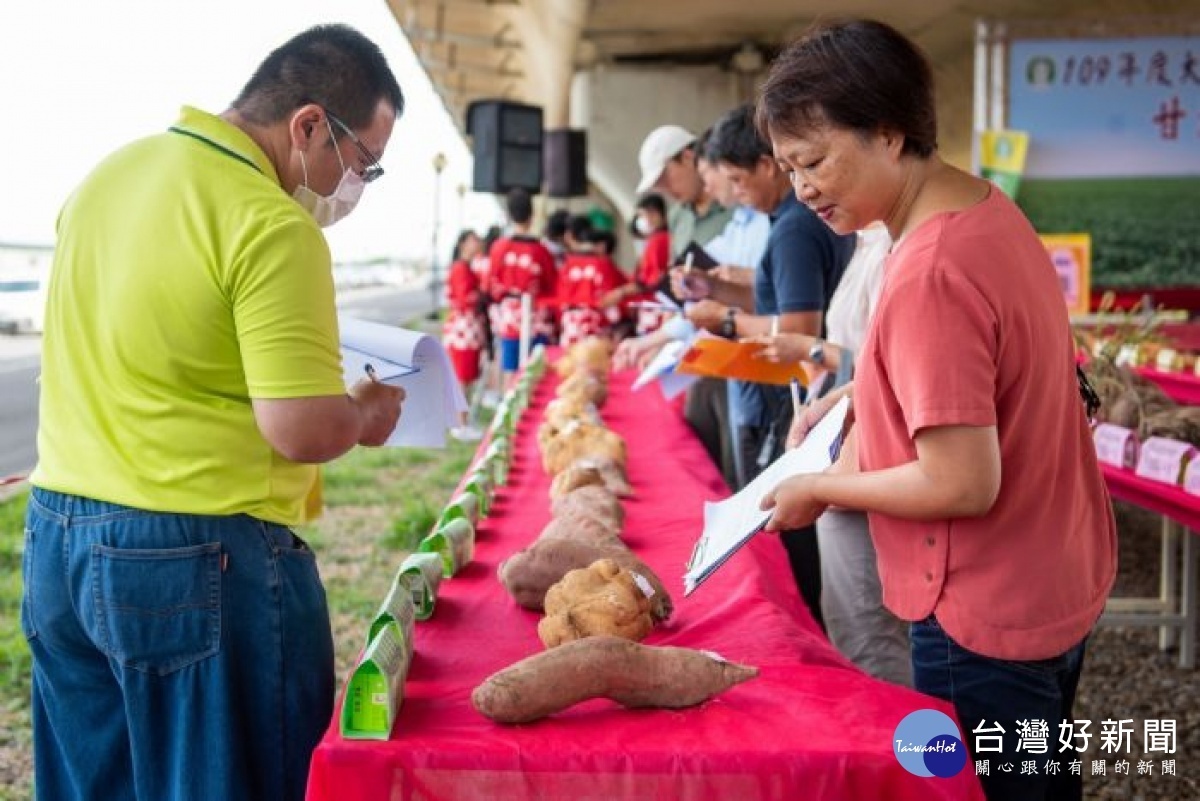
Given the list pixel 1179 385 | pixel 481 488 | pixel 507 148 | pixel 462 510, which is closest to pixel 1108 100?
pixel 1179 385

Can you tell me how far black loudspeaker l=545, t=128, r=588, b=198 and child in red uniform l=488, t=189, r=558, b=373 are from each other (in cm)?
321

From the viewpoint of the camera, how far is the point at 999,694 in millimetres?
1375

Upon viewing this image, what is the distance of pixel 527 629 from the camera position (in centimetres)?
177

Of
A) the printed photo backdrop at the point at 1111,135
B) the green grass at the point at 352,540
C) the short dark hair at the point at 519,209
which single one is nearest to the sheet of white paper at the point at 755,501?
the green grass at the point at 352,540

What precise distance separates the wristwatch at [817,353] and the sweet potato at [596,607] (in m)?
0.98

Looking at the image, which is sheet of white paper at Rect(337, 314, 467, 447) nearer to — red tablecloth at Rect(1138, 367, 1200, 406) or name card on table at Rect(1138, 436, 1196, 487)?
name card on table at Rect(1138, 436, 1196, 487)

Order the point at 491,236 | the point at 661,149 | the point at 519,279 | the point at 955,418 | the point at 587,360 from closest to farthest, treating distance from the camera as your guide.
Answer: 1. the point at 955,418
2. the point at 661,149
3. the point at 587,360
4. the point at 519,279
5. the point at 491,236

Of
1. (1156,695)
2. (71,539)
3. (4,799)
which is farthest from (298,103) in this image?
(1156,695)

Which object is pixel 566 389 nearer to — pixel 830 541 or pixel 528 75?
pixel 830 541

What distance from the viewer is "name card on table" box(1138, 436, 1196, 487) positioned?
112 inches

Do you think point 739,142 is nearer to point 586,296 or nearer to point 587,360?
point 587,360

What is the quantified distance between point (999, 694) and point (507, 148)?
1032 centimetres

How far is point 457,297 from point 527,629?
8.04 metres

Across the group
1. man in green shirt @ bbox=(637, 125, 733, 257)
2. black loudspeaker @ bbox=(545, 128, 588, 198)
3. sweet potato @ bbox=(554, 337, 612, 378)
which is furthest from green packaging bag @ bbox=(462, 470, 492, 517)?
black loudspeaker @ bbox=(545, 128, 588, 198)
